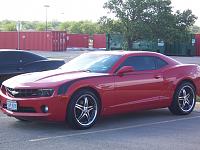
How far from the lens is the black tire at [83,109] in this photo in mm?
8398

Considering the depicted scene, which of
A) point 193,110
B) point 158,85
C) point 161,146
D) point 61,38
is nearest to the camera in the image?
point 161,146

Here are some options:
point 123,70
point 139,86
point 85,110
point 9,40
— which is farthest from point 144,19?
point 9,40

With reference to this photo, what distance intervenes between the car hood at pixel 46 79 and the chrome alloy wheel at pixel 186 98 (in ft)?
7.29

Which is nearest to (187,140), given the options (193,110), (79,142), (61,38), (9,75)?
(79,142)

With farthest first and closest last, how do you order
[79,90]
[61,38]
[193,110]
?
1. [61,38]
2. [193,110]
3. [79,90]

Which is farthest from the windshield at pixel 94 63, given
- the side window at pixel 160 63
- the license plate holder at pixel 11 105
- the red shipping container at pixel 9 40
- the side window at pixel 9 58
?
the red shipping container at pixel 9 40

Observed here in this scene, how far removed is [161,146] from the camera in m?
7.33

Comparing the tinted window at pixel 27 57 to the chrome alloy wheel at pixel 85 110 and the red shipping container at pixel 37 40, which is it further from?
the red shipping container at pixel 37 40

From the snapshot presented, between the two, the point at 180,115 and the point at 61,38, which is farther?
the point at 61,38

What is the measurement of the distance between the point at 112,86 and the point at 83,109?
29.0 inches

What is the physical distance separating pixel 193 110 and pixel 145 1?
17860mm

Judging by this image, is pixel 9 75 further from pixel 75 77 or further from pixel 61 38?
pixel 61 38

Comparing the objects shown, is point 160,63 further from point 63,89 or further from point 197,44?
point 197,44

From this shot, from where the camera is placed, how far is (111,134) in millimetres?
8180
